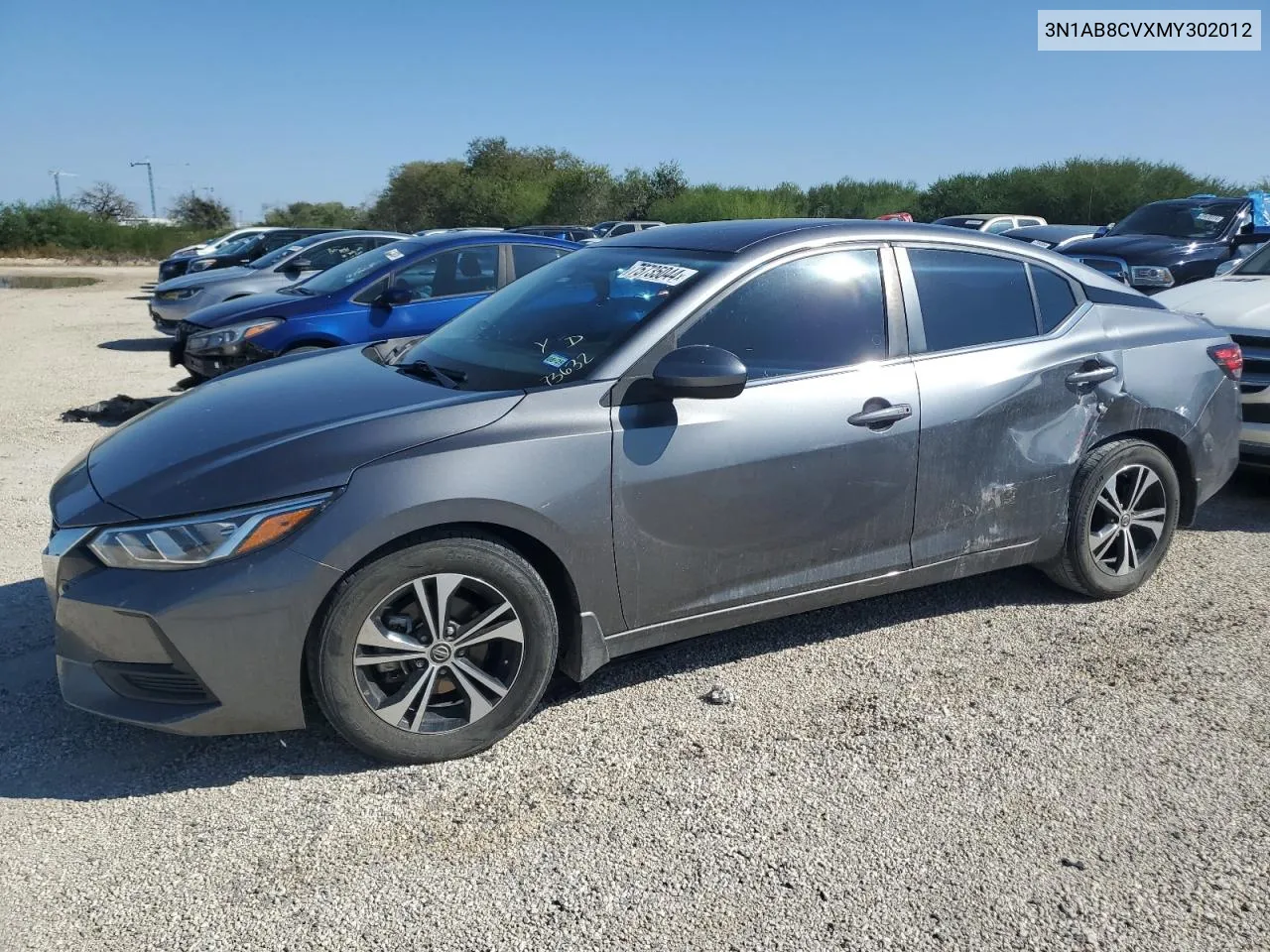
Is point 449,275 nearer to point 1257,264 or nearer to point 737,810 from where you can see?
point 1257,264

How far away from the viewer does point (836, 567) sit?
12.6ft

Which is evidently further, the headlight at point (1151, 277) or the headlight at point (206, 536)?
the headlight at point (1151, 277)

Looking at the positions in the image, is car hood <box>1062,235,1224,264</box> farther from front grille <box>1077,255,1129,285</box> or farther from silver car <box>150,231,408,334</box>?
silver car <box>150,231,408,334</box>

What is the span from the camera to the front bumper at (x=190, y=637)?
2930 millimetres

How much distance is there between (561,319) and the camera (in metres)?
3.96

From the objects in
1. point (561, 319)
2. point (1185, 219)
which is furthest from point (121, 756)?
point (1185, 219)

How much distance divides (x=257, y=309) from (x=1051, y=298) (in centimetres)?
655

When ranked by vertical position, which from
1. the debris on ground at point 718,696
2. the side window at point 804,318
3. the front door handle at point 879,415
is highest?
the side window at point 804,318

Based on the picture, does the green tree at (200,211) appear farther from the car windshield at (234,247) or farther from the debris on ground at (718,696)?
the debris on ground at (718,696)

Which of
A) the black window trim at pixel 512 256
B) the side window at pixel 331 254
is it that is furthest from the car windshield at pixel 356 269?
the side window at pixel 331 254

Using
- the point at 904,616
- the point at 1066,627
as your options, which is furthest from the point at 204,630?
the point at 1066,627

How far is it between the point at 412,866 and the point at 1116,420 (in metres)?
3.45

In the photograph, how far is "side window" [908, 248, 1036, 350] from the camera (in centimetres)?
409

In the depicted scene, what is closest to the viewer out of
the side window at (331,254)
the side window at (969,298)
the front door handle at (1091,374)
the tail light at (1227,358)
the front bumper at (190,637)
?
the front bumper at (190,637)
